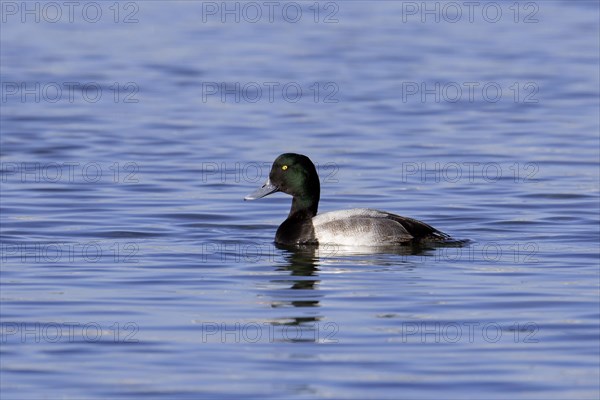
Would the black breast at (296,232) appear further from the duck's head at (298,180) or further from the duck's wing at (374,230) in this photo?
the duck's head at (298,180)

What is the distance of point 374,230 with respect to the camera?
14273 mm

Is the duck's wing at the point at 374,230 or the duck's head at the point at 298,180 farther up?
the duck's head at the point at 298,180

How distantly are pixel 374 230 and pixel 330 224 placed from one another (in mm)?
479

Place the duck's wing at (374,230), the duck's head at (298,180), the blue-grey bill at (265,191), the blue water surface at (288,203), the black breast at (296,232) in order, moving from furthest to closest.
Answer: the blue-grey bill at (265,191) < the duck's head at (298,180) < the black breast at (296,232) < the duck's wing at (374,230) < the blue water surface at (288,203)

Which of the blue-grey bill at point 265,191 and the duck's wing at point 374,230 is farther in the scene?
the blue-grey bill at point 265,191

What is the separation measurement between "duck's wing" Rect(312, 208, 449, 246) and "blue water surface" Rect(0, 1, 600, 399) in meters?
0.25

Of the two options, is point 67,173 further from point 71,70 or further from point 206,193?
point 71,70

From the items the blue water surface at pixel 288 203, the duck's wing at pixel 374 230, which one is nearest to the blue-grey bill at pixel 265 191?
the blue water surface at pixel 288 203

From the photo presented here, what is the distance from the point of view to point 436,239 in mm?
14328

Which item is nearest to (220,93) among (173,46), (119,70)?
(119,70)

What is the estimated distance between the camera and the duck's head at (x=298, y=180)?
1519 centimetres

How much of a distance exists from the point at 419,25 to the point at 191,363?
1139 inches

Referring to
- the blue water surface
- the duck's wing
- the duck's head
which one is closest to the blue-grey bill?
the duck's head

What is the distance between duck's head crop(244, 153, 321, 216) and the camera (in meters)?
15.2
